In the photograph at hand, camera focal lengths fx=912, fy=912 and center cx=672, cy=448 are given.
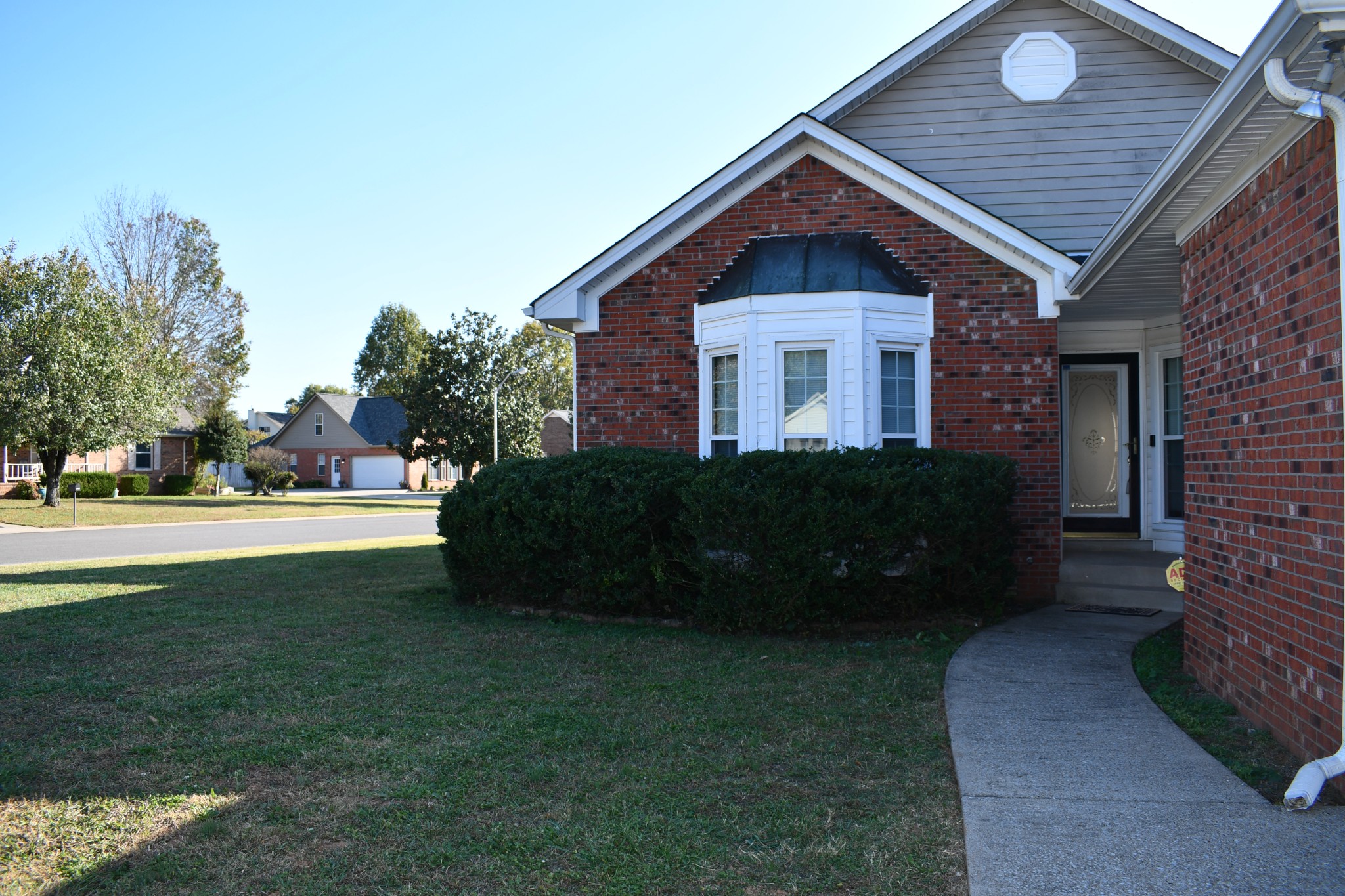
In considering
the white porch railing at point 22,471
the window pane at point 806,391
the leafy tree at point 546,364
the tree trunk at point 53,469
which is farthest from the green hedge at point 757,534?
the white porch railing at point 22,471

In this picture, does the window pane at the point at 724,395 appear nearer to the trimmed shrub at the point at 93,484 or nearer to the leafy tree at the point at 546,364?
the leafy tree at the point at 546,364

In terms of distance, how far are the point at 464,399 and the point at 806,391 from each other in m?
28.4

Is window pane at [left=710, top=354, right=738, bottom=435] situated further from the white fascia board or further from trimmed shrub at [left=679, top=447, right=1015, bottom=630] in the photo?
the white fascia board

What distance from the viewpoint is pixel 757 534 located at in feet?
24.2

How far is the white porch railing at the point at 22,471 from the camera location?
36250mm

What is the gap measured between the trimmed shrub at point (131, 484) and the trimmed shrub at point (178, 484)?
2.03 metres

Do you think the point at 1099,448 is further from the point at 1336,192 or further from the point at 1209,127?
the point at 1336,192

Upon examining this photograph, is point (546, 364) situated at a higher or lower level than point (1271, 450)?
higher

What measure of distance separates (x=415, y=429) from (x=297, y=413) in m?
26.5

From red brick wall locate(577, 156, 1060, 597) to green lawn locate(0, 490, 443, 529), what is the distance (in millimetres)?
17516

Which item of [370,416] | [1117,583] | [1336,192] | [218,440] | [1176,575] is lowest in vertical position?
[1117,583]

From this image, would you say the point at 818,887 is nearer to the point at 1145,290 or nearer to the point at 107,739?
the point at 107,739

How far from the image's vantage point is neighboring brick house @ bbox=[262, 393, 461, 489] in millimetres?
57016

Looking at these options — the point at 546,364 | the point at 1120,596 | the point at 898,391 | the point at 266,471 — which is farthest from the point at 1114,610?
the point at 546,364
